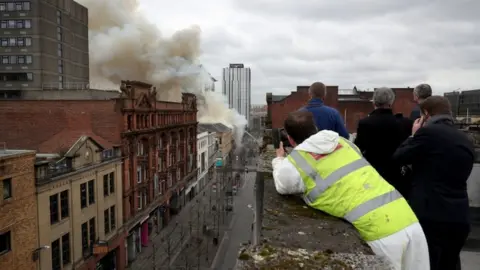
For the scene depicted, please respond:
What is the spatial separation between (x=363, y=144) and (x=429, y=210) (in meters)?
1.51

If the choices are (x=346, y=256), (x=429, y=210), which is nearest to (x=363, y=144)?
(x=429, y=210)

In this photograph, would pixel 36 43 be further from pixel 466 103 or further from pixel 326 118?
pixel 466 103

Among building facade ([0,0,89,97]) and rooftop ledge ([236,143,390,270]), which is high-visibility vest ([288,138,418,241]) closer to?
rooftop ledge ([236,143,390,270])

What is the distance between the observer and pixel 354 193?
263 cm

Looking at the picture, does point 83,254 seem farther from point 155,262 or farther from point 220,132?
point 220,132

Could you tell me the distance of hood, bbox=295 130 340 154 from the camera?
2.86 meters

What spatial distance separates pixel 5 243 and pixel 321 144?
17.3 meters

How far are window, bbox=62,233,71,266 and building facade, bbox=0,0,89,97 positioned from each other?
26.5 m

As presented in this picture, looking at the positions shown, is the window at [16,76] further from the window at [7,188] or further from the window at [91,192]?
the window at [7,188]

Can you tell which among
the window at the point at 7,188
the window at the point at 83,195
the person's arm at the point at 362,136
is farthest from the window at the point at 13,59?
the person's arm at the point at 362,136

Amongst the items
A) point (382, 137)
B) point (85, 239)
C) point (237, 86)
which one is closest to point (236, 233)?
point (85, 239)

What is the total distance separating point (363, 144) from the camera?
472cm

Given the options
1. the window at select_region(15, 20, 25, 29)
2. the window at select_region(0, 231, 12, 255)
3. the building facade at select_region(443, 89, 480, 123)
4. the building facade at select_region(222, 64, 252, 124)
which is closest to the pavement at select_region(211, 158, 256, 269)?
the window at select_region(0, 231, 12, 255)

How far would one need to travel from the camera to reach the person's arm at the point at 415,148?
339 centimetres
